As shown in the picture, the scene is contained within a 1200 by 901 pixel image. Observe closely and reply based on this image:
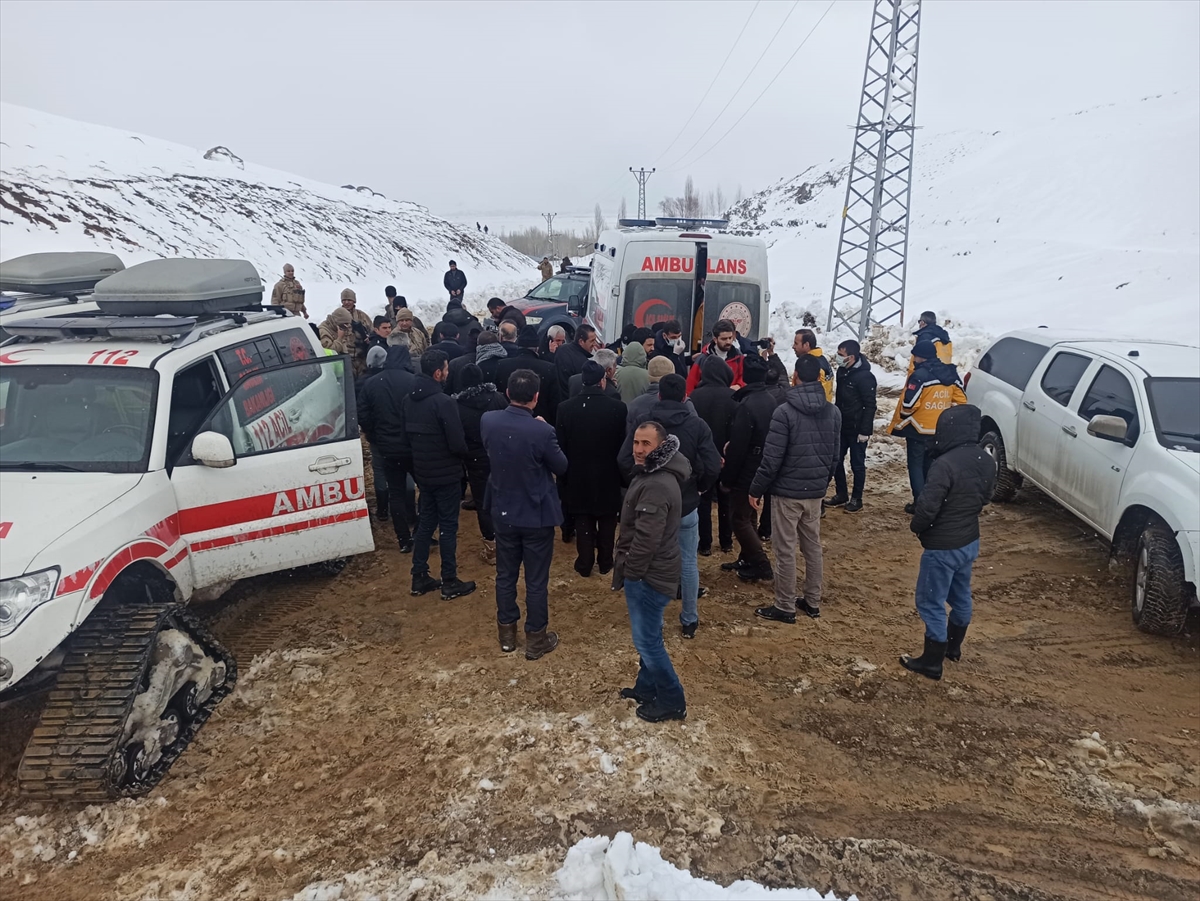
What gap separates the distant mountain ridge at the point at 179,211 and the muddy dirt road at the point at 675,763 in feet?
68.8

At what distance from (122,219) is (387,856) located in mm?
29463

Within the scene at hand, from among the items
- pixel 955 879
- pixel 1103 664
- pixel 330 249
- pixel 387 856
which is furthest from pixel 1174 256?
pixel 330 249

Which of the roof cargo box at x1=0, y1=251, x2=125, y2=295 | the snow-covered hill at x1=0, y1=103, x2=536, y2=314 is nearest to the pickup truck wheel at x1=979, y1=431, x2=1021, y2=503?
the roof cargo box at x1=0, y1=251, x2=125, y2=295

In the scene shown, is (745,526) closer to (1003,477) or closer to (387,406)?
(387,406)

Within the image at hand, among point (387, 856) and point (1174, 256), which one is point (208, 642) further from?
point (1174, 256)

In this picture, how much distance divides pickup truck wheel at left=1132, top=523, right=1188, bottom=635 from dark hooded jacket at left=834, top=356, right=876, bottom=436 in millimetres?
2610

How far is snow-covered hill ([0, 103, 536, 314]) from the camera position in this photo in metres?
22.7

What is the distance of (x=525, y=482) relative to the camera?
4.49 meters

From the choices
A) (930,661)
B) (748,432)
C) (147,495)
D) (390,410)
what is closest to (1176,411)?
(930,661)

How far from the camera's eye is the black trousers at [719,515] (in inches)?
237

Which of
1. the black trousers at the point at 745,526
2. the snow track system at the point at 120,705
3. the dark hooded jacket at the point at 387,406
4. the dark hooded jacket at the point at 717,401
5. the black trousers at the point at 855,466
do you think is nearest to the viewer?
the snow track system at the point at 120,705

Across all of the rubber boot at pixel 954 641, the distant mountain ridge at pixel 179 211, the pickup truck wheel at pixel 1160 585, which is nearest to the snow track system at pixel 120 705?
the rubber boot at pixel 954 641

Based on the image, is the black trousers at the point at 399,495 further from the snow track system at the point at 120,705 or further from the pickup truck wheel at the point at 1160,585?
the pickup truck wheel at the point at 1160,585

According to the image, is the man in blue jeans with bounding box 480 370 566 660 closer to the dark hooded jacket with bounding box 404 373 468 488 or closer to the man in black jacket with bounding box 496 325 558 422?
the dark hooded jacket with bounding box 404 373 468 488
